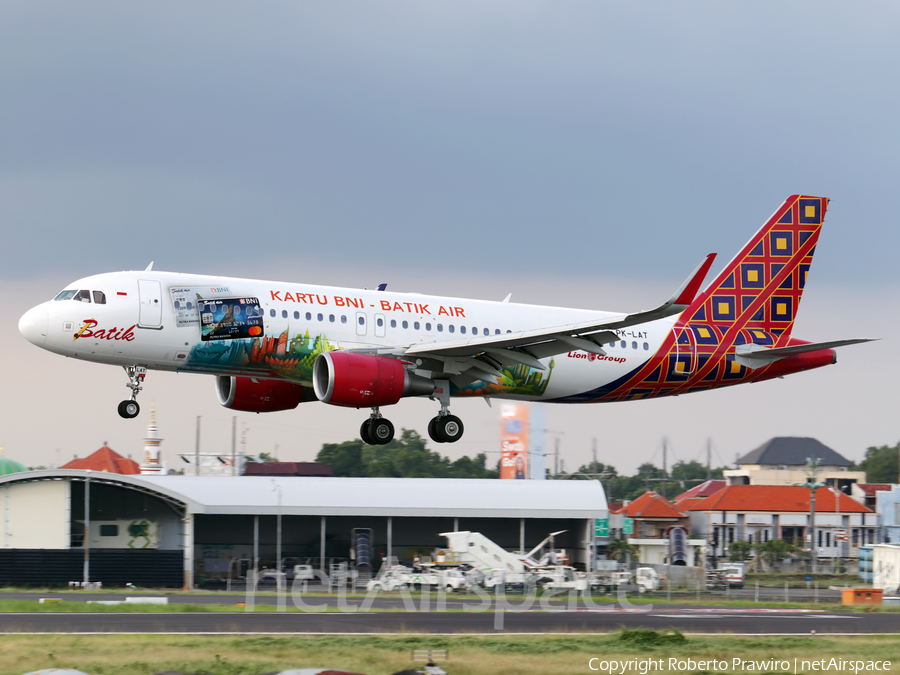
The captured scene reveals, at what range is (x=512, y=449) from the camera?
13588 cm

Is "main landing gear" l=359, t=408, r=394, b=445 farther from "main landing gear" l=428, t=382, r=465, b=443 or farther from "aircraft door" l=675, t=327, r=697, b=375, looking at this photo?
"aircraft door" l=675, t=327, r=697, b=375

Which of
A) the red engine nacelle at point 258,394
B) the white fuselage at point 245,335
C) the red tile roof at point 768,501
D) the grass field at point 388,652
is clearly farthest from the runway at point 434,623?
the red tile roof at point 768,501

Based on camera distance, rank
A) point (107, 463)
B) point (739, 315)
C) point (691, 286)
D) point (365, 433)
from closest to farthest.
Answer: point (691, 286) < point (365, 433) < point (739, 315) < point (107, 463)

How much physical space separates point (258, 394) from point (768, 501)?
114668 mm

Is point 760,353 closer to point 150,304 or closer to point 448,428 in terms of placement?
point 448,428

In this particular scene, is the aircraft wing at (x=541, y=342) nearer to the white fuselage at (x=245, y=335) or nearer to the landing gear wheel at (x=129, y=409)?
the white fuselage at (x=245, y=335)

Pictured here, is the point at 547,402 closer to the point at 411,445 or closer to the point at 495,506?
the point at 495,506

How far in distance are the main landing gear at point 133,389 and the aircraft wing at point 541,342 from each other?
8997mm

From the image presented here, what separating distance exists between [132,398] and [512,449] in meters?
99.0

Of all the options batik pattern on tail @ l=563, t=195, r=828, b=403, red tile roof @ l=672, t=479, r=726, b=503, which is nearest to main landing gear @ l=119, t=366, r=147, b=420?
batik pattern on tail @ l=563, t=195, r=828, b=403

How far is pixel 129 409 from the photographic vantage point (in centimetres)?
3903

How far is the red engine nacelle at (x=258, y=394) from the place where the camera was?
42875 millimetres

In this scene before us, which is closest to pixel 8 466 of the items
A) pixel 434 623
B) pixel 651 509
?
pixel 651 509

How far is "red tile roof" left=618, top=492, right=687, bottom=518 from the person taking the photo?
135625mm
